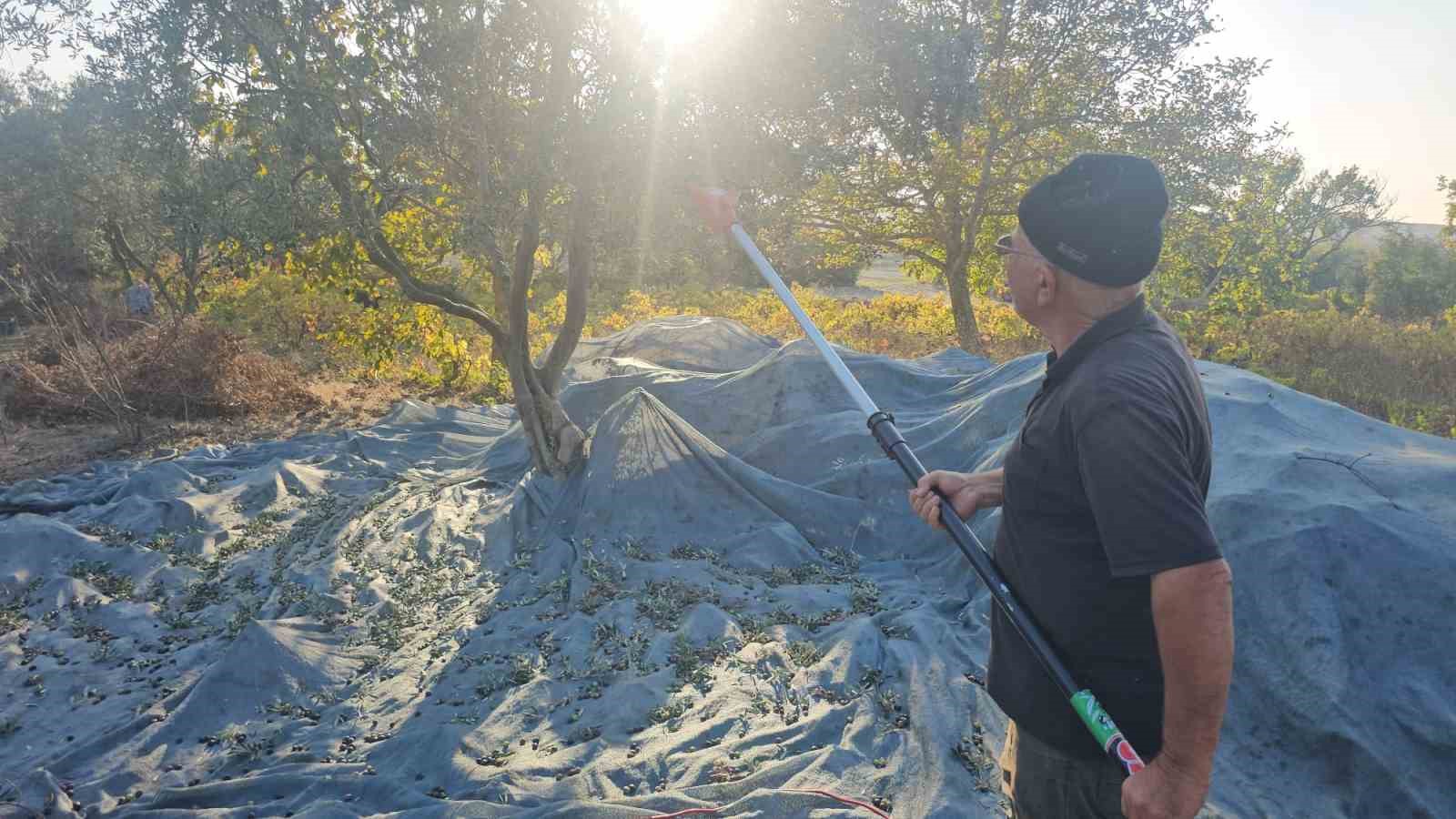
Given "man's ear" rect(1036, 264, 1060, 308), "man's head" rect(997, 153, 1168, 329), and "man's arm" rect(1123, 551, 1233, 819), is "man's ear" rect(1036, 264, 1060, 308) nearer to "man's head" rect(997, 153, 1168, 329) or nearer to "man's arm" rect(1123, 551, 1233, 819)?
"man's head" rect(997, 153, 1168, 329)

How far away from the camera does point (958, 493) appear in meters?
2.41

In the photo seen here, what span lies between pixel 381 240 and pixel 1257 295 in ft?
54.2

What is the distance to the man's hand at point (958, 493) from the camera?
2359 mm

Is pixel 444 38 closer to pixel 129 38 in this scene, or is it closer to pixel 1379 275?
pixel 129 38

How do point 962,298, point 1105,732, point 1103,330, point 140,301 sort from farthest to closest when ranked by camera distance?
point 140,301 < point 962,298 < point 1103,330 < point 1105,732

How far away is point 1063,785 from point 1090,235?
1.25m

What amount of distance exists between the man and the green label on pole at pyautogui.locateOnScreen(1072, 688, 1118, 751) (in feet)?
0.29

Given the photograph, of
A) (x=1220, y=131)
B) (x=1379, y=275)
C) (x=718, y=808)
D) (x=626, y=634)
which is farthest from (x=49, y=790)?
(x=1379, y=275)

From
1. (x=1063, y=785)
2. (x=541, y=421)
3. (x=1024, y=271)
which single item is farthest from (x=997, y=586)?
(x=541, y=421)

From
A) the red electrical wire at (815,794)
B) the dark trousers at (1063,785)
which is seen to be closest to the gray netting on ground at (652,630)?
the red electrical wire at (815,794)

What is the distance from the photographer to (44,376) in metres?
11.9

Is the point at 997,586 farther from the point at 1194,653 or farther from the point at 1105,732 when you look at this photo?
the point at 1194,653

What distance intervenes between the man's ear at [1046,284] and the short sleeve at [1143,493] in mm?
386

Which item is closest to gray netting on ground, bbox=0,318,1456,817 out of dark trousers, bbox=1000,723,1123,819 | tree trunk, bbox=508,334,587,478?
tree trunk, bbox=508,334,587,478
